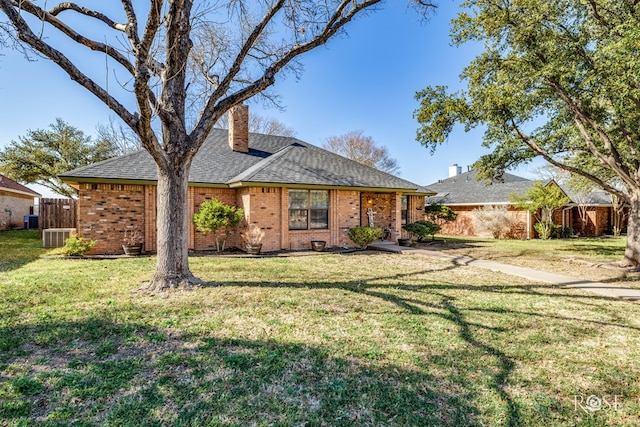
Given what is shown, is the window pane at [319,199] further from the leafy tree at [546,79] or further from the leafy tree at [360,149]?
the leafy tree at [360,149]

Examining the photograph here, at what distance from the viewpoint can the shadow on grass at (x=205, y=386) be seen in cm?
268

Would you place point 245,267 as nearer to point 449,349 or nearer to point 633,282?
point 449,349

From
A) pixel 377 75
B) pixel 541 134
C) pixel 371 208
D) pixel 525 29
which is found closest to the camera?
pixel 525 29

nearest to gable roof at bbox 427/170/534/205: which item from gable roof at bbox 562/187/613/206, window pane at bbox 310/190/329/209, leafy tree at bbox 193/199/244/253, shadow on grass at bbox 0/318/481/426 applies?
gable roof at bbox 562/187/613/206

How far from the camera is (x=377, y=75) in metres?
15.8

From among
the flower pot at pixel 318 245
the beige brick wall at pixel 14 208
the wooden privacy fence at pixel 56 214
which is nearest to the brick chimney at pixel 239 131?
the flower pot at pixel 318 245

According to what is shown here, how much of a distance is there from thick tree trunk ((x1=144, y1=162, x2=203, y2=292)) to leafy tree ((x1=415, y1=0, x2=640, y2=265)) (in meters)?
8.17

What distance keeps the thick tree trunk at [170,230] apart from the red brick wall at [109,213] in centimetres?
603

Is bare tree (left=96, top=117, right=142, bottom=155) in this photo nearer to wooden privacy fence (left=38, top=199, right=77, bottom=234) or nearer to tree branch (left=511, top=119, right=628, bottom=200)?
wooden privacy fence (left=38, top=199, right=77, bottom=234)

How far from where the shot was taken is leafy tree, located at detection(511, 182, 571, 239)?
1852 centimetres

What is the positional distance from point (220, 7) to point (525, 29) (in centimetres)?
829

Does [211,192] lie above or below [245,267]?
above

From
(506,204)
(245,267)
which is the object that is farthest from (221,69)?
(506,204)

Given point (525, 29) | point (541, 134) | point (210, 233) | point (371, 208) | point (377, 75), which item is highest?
point (377, 75)
